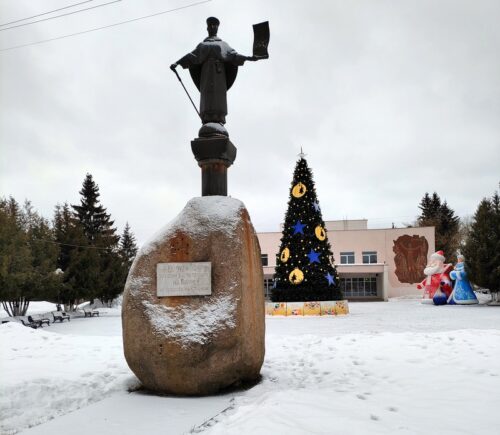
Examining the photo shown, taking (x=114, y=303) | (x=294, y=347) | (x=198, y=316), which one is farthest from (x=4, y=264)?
(x=114, y=303)

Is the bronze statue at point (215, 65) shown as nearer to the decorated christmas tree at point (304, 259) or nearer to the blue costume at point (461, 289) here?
the decorated christmas tree at point (304, 259)

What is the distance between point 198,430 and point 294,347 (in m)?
5.15

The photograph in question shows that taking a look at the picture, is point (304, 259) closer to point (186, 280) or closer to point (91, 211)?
point (186, 280)

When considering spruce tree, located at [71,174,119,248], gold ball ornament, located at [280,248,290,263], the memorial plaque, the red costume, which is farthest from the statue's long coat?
spruce tree, located at [71,174,119,248]

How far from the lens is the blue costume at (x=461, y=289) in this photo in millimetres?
25578

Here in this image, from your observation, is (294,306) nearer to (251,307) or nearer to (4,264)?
(4,264)

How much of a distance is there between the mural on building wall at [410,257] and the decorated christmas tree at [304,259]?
19.3 metres

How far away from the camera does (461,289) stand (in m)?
25.9

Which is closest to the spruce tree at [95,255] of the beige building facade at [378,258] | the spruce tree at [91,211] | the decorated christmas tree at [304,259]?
the spruce tree at [91,211]

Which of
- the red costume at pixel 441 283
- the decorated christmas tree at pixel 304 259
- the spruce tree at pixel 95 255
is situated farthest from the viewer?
the red costume at pixel 441 283

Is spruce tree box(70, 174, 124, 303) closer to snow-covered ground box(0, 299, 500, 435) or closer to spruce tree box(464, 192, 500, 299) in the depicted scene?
snow-covered ground box(0, 299, 500, 435)

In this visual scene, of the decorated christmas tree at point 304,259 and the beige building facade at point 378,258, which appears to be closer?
the decorated christmas tree at point 304,259

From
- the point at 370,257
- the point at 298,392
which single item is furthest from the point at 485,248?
the point at 298,392

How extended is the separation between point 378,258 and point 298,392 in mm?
33609
